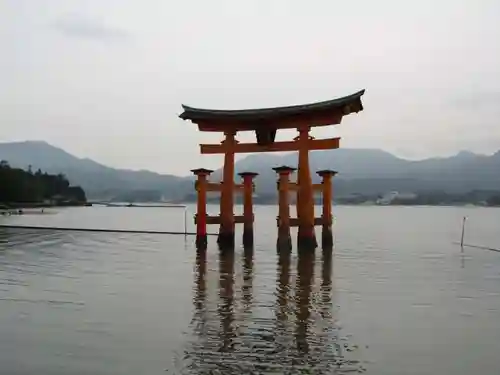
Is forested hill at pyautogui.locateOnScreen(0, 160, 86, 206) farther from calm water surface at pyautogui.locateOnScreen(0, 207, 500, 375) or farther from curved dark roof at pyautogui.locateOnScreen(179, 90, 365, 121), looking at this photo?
calm water surface at pyautogui.locateOnScreen(0, 207, 500, 375)

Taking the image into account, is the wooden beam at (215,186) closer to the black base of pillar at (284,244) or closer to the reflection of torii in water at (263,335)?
the black base of pillar at (284,244)

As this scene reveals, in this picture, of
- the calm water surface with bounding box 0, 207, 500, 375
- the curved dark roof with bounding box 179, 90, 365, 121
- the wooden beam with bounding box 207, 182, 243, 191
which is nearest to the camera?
the calm water surface with bounding box 0, 207, 500, 375

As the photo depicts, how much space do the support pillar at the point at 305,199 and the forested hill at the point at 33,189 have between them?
61.4 metres

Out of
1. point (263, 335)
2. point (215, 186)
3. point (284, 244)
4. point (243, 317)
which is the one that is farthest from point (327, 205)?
point (263, 335)

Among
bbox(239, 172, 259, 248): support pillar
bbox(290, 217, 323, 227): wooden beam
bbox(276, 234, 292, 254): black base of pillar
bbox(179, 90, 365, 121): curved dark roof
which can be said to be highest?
bbox(179, 90, 365, 121): curved dark roof

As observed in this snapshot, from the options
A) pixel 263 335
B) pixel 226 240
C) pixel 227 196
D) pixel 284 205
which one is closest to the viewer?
pixel 263 335

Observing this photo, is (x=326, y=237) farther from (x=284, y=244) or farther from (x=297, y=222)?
(x=284, y=244)

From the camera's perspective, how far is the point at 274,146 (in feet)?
65.1

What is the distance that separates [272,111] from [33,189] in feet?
236

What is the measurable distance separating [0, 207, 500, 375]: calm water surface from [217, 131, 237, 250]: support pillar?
3.47 m

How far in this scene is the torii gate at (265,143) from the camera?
18.6 m

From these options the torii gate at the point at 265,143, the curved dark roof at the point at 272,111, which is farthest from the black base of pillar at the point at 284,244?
the curved dark roof at the point at 272,111

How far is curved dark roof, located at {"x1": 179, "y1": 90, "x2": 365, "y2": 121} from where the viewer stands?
1798cm

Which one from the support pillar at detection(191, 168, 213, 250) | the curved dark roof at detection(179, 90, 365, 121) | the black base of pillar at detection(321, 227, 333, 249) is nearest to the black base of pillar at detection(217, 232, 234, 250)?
the support pillar at detection(191, 168, 213, 250)
